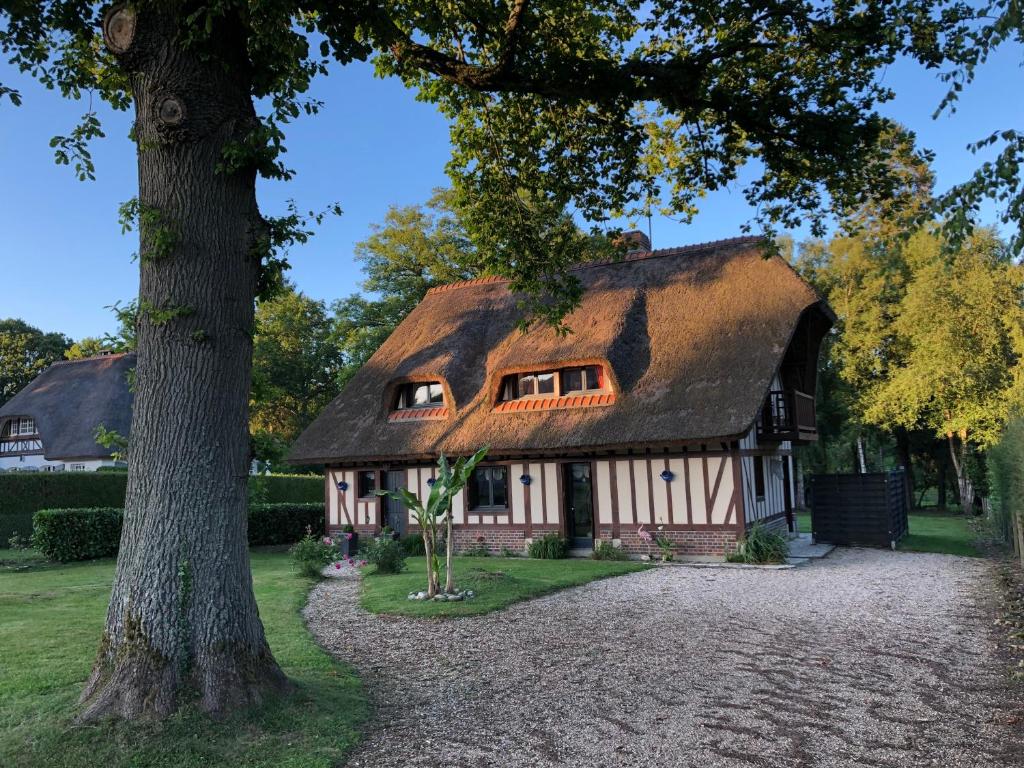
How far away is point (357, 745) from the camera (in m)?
4.48

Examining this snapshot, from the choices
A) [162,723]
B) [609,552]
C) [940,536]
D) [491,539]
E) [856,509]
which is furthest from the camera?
[940,536]

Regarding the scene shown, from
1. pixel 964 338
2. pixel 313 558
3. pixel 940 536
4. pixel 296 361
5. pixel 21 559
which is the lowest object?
pixel 940 536

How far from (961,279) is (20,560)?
87.8 feet

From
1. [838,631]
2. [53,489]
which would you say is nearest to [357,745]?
[838,631]

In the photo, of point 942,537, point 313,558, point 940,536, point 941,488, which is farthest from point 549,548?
point 941,488

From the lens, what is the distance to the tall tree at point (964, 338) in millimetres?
20812

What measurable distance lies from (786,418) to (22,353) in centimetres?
4985

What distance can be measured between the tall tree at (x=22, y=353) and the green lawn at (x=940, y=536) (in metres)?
48.6

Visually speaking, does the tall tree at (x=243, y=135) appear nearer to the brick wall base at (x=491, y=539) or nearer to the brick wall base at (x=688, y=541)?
the brick wall base at (x=688, y=541)

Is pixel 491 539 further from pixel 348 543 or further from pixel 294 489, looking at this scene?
pixel 294 489

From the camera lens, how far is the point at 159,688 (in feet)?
14.5

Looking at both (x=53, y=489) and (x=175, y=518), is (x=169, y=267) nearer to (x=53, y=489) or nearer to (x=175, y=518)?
(x=175, y=518)

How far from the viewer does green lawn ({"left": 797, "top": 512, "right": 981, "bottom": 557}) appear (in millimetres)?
15148

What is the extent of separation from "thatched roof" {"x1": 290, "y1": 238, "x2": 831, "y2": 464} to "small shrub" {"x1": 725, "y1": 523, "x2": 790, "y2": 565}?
219 cm
